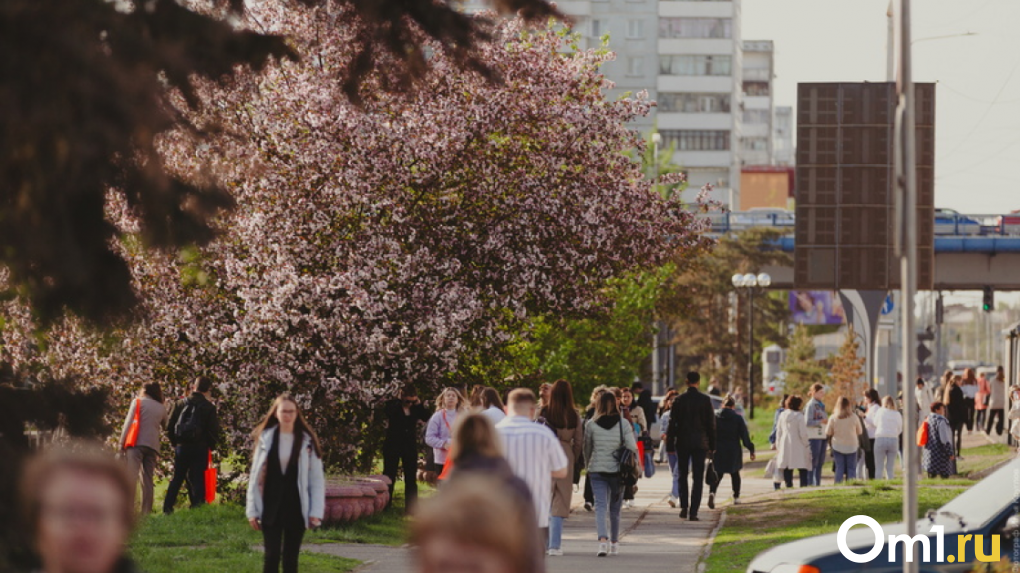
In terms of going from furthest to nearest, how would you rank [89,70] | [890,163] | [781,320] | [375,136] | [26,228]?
[781,320] → [890,163] → [375,136] → [26,228] → [89,70]

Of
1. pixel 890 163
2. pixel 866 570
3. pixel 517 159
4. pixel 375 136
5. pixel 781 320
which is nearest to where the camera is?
pixel 866 570

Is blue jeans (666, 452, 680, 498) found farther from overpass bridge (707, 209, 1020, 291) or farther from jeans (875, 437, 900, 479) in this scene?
overpass bridge (707, 209, 1020, 291)

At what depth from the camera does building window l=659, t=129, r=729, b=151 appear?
132 meters

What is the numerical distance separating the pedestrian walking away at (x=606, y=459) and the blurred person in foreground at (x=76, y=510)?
1329 centimetres

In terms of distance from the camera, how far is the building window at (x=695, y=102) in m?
132

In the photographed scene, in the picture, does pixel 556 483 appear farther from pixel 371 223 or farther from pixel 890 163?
pixel 890 163

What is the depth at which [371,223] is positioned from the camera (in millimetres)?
22281

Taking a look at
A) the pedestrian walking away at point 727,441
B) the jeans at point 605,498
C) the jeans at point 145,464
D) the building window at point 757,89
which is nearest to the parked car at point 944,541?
the jeans at point 605,498

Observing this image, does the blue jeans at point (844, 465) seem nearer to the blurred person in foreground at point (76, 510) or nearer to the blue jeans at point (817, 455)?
the blue jeans at point (817, 455)

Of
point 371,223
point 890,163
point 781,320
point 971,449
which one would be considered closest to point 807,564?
point 371,223

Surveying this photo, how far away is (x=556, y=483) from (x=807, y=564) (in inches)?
257

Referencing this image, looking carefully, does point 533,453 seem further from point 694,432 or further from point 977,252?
point 977,252

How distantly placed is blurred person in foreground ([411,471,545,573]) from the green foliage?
5258 centimetres

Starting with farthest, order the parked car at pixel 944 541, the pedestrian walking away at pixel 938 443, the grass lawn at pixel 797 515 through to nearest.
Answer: the pedestrian walking away at pixel 938 443, the grass lawn at pixel 797 515, the parked car at pixel 944 541
